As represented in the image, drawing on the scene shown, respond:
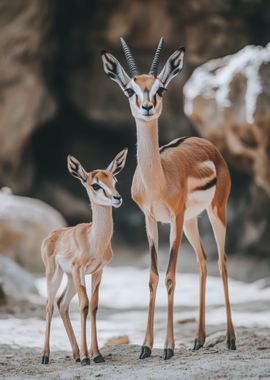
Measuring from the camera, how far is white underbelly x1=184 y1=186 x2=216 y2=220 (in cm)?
546

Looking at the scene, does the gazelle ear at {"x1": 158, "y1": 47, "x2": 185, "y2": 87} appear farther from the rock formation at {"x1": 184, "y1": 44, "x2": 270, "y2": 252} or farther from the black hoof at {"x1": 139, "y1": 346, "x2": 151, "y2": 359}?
the rock formation at {"x1": 184, "y1": 44, "x2": 270, "y2": 252}

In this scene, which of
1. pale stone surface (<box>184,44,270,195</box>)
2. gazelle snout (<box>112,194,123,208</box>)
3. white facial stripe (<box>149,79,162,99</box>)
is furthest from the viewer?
pale stone surface (<box>184,44,270,195</box>)

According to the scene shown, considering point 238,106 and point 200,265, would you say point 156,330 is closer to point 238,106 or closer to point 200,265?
point 200,265

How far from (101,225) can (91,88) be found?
10229 millimetres

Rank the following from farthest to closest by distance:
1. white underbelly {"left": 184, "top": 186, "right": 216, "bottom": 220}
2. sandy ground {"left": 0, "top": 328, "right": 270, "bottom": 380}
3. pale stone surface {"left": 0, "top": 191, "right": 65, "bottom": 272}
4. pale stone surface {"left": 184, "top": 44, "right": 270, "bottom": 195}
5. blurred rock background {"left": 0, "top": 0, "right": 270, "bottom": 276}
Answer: blurred rock background {"left": 0, "top": 0, "right": 270, "bottom": 276} → pale stone surface {"left": 0, "top": 191, "right": 65, "bottom": 272} → pale stone surface {"left": 184, "top": 44, "right": 270, "bottom": 195} → white underbelly {"left": 184, "top": 186, "right": 216, "bottom": 220} → sandy ground {"left": 0, "top": 328, "right": 270, "bottom": 380}

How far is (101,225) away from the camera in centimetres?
506

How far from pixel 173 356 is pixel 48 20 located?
384 inches

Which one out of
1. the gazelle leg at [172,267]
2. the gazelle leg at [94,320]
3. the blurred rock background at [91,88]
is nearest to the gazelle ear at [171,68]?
the gazelle leg at [172,267]

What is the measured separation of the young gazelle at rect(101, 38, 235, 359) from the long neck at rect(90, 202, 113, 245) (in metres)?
0.30

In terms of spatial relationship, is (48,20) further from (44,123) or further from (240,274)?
(240,274)

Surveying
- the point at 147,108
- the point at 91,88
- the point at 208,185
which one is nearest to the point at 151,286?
the point at 208,185

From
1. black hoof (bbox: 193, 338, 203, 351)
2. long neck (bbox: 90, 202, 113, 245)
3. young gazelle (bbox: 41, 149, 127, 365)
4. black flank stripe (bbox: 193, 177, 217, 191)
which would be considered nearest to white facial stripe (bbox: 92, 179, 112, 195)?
young gazelle (bbox: 41, 149, 127, 365)

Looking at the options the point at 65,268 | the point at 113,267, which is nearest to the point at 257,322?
the point at 65,268

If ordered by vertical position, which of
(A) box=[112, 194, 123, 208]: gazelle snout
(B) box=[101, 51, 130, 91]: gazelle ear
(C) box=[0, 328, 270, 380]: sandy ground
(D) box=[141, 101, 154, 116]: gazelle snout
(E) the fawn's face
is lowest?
(C) box=[0, 328, 270, 380]: sandy ground
